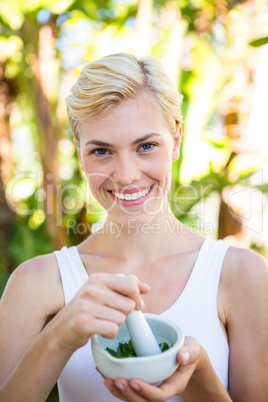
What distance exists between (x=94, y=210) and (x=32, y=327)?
7.38ft

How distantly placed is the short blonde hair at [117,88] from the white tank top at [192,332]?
0.46 metres

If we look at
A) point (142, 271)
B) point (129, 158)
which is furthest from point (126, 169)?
point (142, 271)

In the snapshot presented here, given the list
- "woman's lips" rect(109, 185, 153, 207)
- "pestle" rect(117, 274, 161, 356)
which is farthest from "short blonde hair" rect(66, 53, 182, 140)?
"pestle" rect(117, 274, 161, 356)

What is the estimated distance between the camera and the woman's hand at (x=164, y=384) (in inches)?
35.1

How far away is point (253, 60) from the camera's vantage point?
3166mm

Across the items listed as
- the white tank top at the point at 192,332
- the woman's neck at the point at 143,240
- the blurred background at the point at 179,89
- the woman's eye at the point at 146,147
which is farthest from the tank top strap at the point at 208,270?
the blurred background at the point at 179,89

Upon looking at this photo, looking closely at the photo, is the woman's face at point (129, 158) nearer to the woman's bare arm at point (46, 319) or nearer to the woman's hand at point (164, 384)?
the woman's bare arm at point (46, 319)

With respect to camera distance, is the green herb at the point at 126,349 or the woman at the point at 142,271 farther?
the woman at the point at 142,271

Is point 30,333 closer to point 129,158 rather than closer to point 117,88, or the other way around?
point 129,158

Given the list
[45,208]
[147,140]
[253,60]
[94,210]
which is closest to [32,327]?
[147,140]

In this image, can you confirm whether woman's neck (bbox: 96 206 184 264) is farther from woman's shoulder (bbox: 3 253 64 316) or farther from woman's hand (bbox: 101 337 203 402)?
woman's hand (bbox: 101 337 203 402)

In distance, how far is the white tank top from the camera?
1289 mm

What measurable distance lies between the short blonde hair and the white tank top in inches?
18.1

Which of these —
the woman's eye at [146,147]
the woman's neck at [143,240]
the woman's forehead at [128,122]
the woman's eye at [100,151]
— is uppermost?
the woman's forehead at [128,122]
